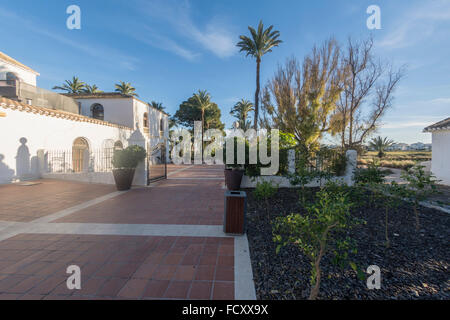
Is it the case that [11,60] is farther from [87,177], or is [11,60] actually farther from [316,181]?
[316,181]

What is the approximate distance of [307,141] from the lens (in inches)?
533

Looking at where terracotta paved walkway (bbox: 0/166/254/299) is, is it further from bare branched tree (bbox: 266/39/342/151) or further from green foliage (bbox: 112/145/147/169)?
bare branched tree (bbox: 266/39/342/151)

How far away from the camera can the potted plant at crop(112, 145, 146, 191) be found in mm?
7617

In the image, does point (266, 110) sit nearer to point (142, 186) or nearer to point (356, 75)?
point (356, 75)

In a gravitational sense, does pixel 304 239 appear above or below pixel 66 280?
above

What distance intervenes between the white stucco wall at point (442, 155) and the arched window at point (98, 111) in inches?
1012

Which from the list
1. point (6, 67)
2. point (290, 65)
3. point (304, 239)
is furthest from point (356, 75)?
point (6, 67)

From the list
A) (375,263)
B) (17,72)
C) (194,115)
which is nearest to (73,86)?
(17,72)

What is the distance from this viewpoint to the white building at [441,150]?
8.89 meters

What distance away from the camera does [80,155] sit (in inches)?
506

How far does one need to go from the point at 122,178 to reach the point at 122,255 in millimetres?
5528

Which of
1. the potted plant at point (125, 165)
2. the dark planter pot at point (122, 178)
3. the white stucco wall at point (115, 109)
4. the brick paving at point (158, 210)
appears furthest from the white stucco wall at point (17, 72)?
the brick paving at point (158, 210)

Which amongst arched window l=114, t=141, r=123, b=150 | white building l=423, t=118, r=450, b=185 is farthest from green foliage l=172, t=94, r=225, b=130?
white building l=423, t=118, r=450, b=185

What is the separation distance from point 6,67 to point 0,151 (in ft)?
55.8
